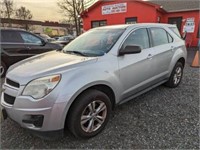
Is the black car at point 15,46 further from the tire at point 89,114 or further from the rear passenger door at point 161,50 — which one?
the tire at point 89,114

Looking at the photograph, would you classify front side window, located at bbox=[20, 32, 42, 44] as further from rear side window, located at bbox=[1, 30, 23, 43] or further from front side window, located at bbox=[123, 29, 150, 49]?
front side window, located at bbox=[123, 29, 150, 49]

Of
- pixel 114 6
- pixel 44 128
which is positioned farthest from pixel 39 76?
pixel 114 6

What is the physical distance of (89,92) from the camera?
9.32 feet

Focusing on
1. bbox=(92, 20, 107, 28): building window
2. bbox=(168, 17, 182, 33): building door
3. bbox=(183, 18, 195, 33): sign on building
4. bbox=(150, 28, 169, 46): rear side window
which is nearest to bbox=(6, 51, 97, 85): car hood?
bbox=(150, 28, 169, 46): rear side window

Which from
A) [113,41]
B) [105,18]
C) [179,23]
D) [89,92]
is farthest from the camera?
[105,18]

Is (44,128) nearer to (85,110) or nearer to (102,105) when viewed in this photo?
(85,110)

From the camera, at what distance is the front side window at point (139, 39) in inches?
143

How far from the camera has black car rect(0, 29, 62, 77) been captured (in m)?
6.52

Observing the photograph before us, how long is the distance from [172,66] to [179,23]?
14.1m

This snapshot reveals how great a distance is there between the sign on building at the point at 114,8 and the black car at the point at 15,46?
12.0 metres

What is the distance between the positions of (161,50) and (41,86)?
9.14 ft

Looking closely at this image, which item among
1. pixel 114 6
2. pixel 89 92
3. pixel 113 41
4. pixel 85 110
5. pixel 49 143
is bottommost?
pixel 49 143

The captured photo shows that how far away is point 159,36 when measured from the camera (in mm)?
4426

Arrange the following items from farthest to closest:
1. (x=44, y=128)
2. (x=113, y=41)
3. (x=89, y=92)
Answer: (x=113, y=41), (x=89, y=92), (x=44, y=128)
